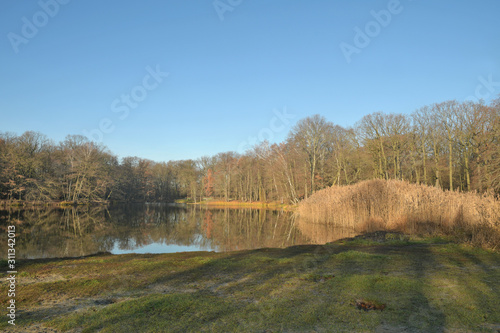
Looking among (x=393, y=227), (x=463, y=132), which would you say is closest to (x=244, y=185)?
(x=463, y=132)

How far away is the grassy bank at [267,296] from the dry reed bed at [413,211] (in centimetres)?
203

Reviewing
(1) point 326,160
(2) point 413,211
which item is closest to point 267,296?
(2) point 413,211

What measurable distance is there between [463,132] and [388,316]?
32582mm

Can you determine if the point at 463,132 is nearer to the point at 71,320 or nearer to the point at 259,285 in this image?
the point at 259,285

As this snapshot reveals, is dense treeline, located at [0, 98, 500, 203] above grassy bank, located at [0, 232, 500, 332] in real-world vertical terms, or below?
above

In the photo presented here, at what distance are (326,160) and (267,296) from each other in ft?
129

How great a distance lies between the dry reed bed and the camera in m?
9.33

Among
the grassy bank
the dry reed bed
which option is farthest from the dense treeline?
the grassy bank

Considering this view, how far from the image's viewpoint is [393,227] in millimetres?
14859

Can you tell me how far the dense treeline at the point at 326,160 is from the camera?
28531 mm

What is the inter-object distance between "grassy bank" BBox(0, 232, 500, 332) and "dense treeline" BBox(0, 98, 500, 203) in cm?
1980

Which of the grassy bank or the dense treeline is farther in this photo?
the dense treeline

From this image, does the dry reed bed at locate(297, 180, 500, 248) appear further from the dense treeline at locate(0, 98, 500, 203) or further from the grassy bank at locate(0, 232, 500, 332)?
the dense treeline at locate(0, 98, 500, 203)

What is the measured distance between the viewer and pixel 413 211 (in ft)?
47.2
